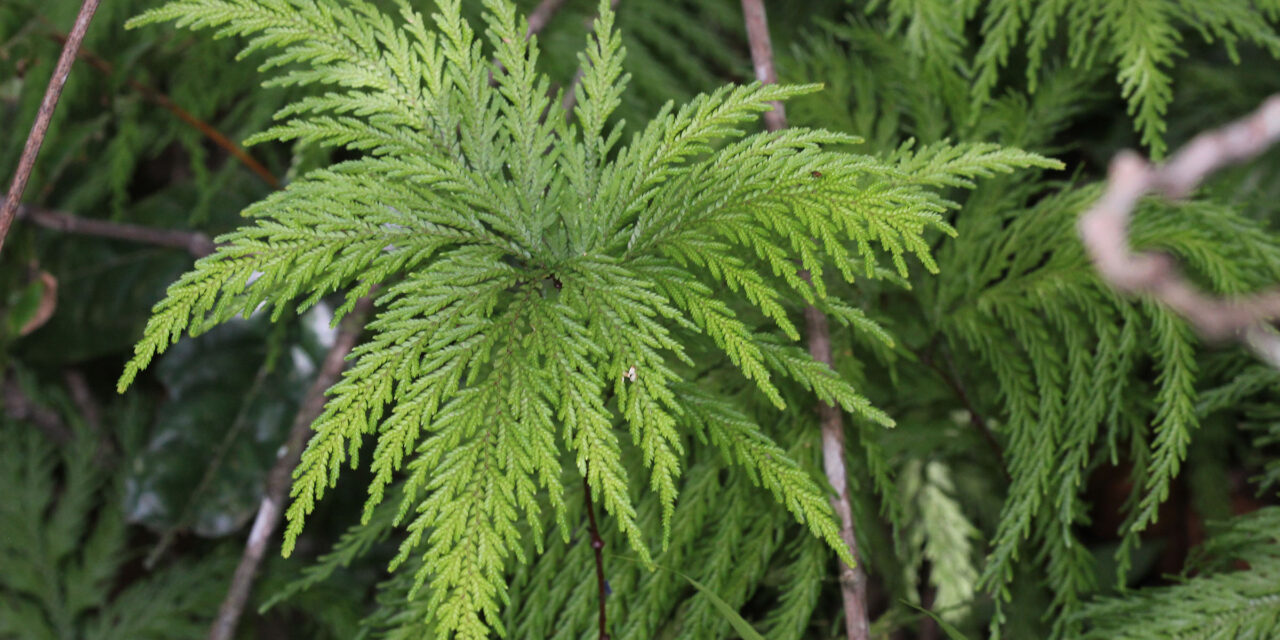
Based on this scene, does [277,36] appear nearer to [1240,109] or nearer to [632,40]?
[632,40]

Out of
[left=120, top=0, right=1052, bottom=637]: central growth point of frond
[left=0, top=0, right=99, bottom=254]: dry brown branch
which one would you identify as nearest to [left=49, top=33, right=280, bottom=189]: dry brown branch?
[left=0, top=0, right=99, bottom=254]: dry brown branch

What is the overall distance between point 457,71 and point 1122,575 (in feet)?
4.01

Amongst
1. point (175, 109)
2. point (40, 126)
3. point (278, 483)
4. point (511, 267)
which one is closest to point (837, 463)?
point (511, 267)

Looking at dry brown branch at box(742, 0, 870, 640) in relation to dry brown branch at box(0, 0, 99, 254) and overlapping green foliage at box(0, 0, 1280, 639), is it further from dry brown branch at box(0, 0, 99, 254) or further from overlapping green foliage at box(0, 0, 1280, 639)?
dry brown branch at box(0, 0, 99, 254)

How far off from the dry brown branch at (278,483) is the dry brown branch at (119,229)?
0.67 m

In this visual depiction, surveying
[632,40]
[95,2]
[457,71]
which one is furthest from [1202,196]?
[95,2]

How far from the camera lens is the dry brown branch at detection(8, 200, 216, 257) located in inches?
84.2

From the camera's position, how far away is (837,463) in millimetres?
1358

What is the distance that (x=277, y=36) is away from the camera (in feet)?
3.72

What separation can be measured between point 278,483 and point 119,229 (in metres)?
0.96

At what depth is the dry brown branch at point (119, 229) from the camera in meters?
2.14

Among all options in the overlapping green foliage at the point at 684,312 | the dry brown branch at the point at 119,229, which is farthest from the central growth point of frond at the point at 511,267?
the dry brown branch at the point at 119,229

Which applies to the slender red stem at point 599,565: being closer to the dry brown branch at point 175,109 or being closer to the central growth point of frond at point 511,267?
the central growth point of frond at point 511,267

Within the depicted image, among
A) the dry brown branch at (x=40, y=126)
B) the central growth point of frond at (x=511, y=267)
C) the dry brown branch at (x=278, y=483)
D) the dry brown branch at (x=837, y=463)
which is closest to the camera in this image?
the central growth point of frond at (x=511, y=267)
